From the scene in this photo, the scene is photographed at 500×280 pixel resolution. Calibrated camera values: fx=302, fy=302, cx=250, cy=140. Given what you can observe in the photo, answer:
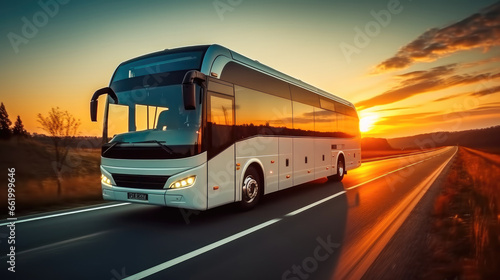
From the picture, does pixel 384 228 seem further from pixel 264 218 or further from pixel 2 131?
pixel 2 131

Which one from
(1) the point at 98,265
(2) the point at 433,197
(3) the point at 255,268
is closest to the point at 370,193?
(2) the point at 433,197

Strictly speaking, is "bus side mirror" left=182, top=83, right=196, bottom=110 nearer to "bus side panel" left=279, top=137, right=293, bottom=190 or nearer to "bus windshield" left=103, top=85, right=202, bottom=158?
"bus windshield" left=103, top=85, right=202, bottom=158

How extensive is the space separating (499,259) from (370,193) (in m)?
6.37

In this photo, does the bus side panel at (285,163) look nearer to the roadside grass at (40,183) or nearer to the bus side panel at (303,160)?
the bus side panel at (303,160)

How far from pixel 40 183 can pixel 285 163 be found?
943 centimetres

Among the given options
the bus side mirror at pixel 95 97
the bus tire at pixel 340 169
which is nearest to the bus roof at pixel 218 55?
the bus side mirror at pixel 95 97

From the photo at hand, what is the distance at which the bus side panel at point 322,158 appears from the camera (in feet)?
35.9

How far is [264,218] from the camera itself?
6.62 m

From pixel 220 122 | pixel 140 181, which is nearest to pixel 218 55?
pixel 220 122

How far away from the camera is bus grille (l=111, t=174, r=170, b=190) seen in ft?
19.2

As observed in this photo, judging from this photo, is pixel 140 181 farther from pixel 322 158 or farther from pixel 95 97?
pixel 322 158

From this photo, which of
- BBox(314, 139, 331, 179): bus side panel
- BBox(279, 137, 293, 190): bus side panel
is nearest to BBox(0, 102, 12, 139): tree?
BBox(314, 139, 331, 179): bus side panel

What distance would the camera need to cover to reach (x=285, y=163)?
8781 mm
